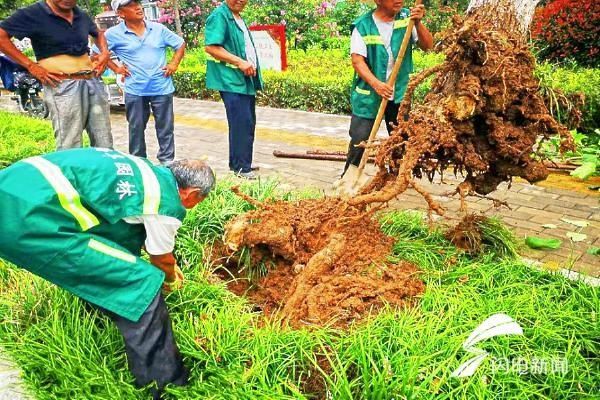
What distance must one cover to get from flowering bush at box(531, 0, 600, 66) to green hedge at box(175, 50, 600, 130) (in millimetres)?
749

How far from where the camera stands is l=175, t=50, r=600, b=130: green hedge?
749cm

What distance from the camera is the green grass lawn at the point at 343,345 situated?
2.41m

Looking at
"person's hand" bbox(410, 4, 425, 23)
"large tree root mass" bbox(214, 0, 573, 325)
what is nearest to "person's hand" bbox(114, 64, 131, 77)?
"large tree root mass" bbox(214, 0, 573, 325)

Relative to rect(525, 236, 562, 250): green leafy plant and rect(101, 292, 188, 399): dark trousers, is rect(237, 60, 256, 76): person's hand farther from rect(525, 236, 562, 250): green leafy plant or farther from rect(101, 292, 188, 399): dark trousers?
rect(101, 292, 188, 399): dark trousers

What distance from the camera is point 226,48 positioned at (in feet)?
18.9

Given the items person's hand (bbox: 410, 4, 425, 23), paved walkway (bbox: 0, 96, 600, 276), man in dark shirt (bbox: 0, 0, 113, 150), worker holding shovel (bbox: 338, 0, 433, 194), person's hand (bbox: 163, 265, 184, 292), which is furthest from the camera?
man in dark shirt (bbox: 0, 0, 113, 150)

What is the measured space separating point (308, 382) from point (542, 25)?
934cm

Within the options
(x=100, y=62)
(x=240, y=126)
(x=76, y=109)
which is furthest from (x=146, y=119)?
(x=240, y=126)

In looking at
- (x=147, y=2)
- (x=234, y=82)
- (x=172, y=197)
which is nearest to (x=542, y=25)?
(x=234, y=82)

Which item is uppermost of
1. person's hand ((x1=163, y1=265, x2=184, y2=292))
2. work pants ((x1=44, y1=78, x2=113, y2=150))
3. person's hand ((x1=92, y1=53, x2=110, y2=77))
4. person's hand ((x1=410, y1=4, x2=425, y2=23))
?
person's hand ((x1=410, y1=4, x2=425, y2=23))

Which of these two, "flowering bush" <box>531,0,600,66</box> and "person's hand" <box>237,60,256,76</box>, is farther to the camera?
"flowering bush" <box>531,0,600,66</box>

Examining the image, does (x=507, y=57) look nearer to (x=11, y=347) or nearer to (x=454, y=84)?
(x=454, y=84)

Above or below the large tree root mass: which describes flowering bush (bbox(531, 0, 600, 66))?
above

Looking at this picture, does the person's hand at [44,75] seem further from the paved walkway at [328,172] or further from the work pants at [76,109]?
the paved walkway at [328,172]
